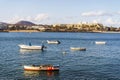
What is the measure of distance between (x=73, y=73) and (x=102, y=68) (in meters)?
9.99

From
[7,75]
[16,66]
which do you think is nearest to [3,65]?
[16,66]

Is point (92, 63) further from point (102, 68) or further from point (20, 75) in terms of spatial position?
point (20, 75)

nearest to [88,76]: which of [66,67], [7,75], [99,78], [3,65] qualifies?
[99,78]

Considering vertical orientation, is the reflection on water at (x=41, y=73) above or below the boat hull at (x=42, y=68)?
below

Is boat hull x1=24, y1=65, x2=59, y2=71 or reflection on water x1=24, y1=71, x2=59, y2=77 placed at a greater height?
boat hull x1=24, y1=65, x2=59, y2=71

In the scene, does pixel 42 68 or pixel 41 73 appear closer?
pixel 41 73

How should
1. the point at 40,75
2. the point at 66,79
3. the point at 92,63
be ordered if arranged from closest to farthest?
1. the point at 66,79
2. the point at 40,75
3. the point at 92,63

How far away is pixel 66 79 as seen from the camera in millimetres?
56906

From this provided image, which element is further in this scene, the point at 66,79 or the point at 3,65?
the point at 3,65

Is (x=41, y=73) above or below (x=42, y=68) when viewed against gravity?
below

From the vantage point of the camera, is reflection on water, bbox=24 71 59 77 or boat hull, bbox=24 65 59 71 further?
boat hull, bbox=24 65 59 71

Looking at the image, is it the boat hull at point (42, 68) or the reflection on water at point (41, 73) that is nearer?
the reflection on water at point (41, 73)

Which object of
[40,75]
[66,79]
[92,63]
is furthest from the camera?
[92,63]

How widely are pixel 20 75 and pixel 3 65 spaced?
44.1ft
